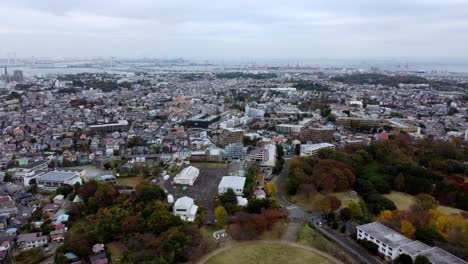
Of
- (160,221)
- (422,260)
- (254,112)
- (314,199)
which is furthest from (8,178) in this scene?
(254,112)

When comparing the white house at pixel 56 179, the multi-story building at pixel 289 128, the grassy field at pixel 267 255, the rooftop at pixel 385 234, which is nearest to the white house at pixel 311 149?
the multi-story building at pixel 289 128

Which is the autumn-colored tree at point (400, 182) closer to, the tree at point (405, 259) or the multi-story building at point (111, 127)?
the tree at point (405, 259)

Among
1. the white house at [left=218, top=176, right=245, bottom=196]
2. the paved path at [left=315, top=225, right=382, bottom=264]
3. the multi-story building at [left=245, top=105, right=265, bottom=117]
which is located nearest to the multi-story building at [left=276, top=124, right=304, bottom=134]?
the multi-story building at [left=245, top=105, right=265, bottom=117]

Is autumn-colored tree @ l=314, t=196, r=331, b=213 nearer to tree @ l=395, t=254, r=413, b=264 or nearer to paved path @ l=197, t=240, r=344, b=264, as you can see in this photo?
paved path @ l=197, t=240, r=344, b=264

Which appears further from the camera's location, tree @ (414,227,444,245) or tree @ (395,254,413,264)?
tree @ (414,227,444,245)

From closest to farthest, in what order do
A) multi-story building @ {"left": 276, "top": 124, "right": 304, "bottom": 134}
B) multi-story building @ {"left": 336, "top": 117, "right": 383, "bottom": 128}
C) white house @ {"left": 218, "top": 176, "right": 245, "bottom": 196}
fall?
1. white house @ {"left": 218, "top": 176, "right": 245, "bottom": 196}
2. multi-story building @ {"left": 276, "top": 124, "right": 304, "bottom": 134}
3. multi-story building @ {"left": 336, "top": 117, "right": 383, "bottom": 128}

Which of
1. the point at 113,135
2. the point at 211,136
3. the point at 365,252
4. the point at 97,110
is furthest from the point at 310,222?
the point at 97,110

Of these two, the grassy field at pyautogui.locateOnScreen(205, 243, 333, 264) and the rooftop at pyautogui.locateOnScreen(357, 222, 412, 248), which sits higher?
the rooftop at pyautogui.locateOnScreen(357, 222, 412, 248)
